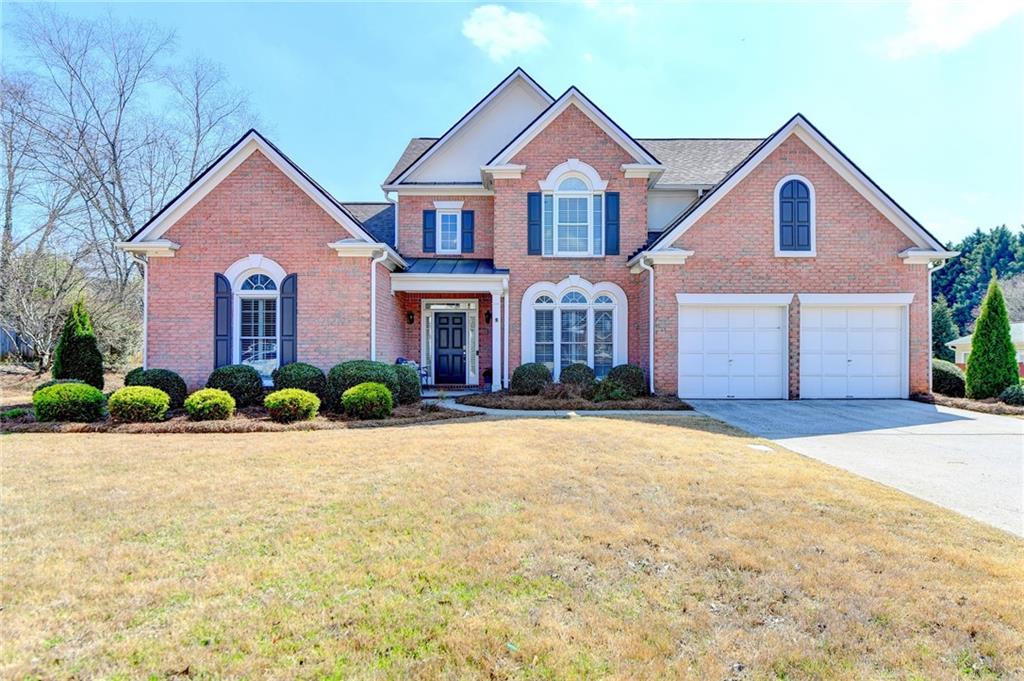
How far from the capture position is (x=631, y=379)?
1406 cm

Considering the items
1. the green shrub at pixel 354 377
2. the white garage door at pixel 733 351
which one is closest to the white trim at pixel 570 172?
the white garage door at pixel 733 351

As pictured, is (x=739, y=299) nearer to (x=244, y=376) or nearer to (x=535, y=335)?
(x=535, y=335)

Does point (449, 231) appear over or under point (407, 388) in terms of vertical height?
over

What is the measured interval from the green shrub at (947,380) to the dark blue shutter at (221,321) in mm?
19870

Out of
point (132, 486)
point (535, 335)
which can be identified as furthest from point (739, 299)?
point (132, 486)

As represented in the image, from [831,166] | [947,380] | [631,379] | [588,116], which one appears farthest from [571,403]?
[947,380]

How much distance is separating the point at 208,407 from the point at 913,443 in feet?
43.1

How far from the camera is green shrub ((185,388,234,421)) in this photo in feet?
34.5

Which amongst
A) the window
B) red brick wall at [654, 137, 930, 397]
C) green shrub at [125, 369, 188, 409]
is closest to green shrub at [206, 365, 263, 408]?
green shrub at [125, 369, 188, 409]

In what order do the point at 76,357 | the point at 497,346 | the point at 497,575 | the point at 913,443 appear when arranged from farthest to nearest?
the point at 497,346
the point at 76,357
the point at 913,443
the point at 497,575

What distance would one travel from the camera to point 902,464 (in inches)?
281

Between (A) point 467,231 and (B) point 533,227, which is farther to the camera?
(A) point 467,231

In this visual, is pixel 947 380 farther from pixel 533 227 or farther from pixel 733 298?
pixel 533 227

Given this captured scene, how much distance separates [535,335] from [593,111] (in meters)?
7.00
